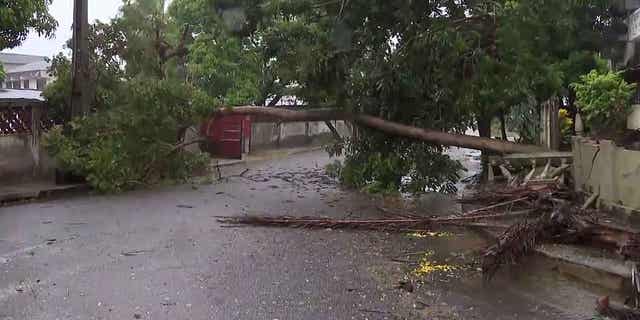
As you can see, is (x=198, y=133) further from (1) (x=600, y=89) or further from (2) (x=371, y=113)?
(1) (x=600, y=89)

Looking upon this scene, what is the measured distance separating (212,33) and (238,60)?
132 cm

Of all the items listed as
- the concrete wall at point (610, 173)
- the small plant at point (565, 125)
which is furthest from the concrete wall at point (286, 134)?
the concrete wall at point (610, 173)

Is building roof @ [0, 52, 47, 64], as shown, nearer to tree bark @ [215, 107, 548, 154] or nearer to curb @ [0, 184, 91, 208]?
curb @ [0, 184, 91, 208]

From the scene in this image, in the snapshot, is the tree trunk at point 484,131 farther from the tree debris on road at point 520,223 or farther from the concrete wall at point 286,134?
the concrete wall at point 286,134

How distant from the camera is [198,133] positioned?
1758cm

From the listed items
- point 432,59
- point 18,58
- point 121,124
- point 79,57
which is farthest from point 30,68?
point 432,59

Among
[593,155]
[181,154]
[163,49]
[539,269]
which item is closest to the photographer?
[539,269]

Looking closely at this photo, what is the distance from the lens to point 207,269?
597cm

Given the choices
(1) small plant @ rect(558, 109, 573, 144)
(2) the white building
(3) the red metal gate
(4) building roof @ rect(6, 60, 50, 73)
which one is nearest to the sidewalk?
(3) the red metal gate

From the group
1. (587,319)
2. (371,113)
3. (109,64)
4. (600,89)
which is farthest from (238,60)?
(587,319)

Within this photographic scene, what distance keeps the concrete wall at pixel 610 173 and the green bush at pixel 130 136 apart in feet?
24.6

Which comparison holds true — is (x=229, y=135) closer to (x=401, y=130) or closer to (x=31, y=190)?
(x=31, y=190)

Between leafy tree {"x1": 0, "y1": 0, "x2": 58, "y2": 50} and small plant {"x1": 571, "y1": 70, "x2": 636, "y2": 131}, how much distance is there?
9347mm

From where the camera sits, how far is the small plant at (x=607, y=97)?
832 centimetres
